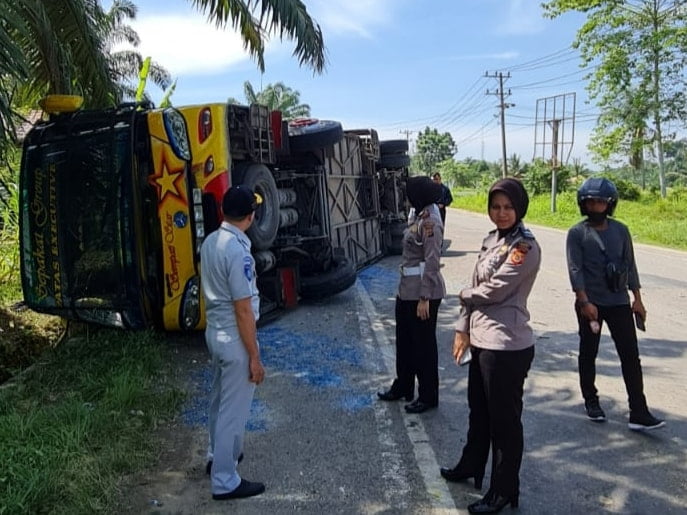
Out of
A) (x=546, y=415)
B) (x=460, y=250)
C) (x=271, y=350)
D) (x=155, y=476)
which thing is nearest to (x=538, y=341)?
(x=546, y=415)

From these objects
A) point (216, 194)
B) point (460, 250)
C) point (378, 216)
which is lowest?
point (460, 250)

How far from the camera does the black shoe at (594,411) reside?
4012mm

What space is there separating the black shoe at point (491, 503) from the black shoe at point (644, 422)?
137cm

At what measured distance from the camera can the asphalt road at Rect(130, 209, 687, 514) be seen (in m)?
3.09

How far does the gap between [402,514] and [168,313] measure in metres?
3.15

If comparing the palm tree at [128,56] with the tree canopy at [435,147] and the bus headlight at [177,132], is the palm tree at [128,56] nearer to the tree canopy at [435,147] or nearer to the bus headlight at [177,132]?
the bus headlight at [177,132]

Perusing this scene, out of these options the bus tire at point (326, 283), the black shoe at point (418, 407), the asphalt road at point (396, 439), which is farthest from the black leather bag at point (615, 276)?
the bus tire at point (326, 283)

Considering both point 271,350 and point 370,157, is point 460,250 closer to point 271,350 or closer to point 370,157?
point 370,157

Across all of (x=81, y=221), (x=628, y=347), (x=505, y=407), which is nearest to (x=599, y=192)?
(x=628, y=347)

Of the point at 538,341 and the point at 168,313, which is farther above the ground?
the point at 168,313

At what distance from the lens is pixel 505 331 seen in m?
2.87

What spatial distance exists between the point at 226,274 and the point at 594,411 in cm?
269

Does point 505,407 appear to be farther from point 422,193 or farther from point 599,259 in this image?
point 422,193

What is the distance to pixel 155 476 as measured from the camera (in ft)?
11.1
